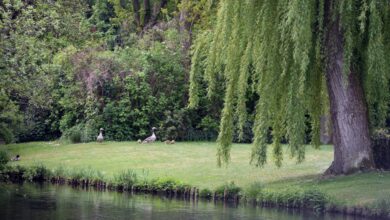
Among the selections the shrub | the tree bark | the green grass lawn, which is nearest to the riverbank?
the green grass lawn

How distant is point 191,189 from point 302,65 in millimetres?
5364

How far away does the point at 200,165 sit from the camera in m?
26.8

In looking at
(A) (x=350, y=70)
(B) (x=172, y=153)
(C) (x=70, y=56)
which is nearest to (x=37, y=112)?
(C) (x=70, y=56)

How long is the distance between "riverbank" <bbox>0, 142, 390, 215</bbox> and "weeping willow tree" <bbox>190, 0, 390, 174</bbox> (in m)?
0.99

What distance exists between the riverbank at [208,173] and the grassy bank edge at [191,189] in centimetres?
3

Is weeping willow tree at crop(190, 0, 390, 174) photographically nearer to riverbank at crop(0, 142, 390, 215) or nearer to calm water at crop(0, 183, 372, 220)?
riverbank at crop(0, 142, 390, 215)

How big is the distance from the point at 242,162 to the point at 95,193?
21.4 feet

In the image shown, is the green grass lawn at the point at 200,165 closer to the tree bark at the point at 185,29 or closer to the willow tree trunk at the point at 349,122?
the willow tree trunk at the point at 349,122

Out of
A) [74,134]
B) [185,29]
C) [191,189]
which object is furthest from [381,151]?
[185,29]

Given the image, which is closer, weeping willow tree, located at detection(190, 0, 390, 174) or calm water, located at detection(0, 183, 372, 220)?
calm water, located at detection(0, 183, 372, 220)

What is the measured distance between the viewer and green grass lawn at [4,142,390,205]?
67.7 feet

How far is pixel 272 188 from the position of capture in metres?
21.2

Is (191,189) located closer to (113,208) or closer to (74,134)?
(113,208)

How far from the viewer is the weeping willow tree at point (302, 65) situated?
20156 mm
